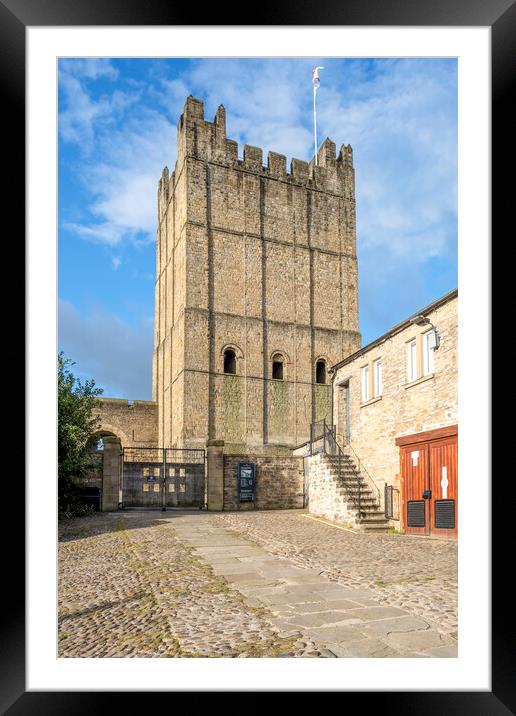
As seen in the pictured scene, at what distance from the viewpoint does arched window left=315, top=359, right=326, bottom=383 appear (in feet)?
107

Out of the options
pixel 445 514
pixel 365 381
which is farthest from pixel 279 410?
pixel 445 514

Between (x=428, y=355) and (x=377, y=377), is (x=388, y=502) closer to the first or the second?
(x=377, y=377)

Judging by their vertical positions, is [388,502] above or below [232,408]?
below

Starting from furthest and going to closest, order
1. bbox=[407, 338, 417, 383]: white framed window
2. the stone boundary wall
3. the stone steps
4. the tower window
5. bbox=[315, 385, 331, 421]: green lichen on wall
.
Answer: bbox=[315, 385, 331, 421]: green lichen on wall < the tower window < the stone boundary wall < the stone steps < bbox=[407, 338, 417, 383]: white framed window

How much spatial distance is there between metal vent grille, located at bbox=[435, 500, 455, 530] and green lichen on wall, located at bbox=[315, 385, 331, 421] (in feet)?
63.4

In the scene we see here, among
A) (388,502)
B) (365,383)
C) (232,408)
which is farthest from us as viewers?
(232,408)

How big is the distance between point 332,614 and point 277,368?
87.9ft

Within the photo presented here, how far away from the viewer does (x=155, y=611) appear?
539 cm

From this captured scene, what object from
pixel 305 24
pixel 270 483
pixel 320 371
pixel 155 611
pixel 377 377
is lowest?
pixel 270 483

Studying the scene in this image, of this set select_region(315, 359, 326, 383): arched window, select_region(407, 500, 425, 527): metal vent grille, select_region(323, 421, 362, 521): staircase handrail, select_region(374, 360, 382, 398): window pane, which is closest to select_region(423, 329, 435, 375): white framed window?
select_region(374, 360, 382, 398): window pane

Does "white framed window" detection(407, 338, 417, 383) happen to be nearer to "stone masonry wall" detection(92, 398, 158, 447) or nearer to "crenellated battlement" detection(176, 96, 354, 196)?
"crenellated battlement" detection(176, 96, 354, 196)

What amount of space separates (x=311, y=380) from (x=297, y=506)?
10687mm
